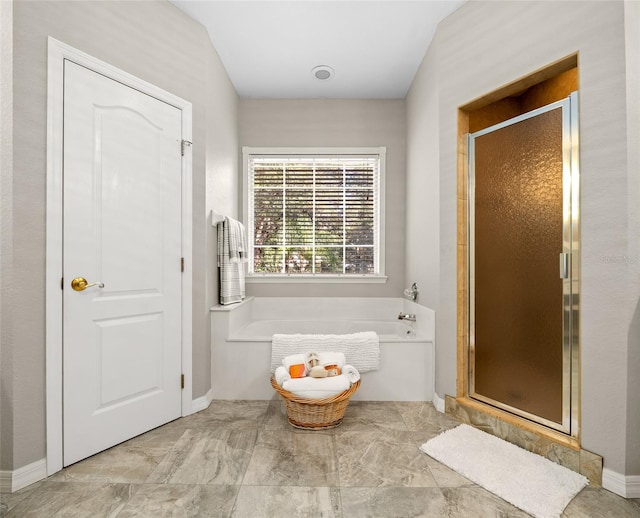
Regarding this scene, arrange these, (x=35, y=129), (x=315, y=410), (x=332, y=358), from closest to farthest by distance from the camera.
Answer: (x=35, y=129), (x=315, y=410), (x=332, y=358)

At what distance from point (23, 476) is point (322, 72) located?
3.25 meters

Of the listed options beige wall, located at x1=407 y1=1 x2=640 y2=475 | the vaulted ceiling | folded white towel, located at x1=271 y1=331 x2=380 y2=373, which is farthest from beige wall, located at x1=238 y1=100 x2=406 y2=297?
beige wall, located at x1=407 y1=1 x2=640 y2=475

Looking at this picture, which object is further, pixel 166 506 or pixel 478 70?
pixel 478 70

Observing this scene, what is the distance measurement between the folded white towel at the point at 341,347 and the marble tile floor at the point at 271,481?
440mm

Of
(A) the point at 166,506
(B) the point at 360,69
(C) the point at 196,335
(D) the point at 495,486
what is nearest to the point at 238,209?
(C) the point at 196,335

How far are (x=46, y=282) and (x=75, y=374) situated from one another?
489mm

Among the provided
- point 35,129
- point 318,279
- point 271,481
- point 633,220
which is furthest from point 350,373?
point 35,129

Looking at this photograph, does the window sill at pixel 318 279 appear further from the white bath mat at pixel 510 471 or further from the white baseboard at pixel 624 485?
the white baseboard at pixel 624 485

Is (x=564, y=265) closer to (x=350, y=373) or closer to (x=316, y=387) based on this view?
(x=350, y=373)

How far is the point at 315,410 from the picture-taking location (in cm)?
204

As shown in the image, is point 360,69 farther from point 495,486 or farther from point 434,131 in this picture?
point 495,486

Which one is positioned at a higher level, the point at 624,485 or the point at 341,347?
the point at 341,347

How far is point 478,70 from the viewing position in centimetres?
213

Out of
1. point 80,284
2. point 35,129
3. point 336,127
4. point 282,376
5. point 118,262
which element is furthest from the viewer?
point 336,127
